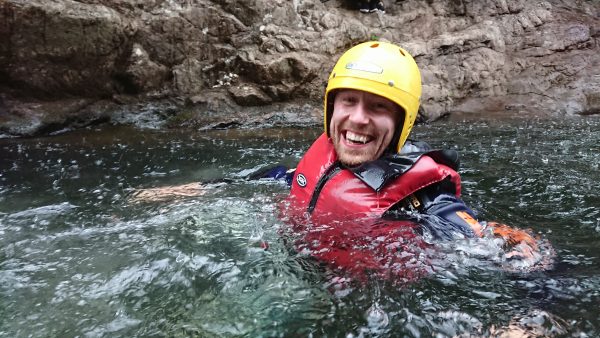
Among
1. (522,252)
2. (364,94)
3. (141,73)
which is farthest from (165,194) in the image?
(141,73)

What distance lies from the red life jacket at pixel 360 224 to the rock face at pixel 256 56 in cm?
492

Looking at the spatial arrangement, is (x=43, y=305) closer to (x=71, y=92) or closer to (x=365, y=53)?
(x=365, y=53)

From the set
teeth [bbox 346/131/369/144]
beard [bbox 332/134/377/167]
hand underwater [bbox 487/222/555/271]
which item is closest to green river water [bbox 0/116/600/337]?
hand underwater [bbox 487/222/555/271]

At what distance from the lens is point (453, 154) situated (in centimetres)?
317

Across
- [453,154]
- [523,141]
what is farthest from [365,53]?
[523,141]

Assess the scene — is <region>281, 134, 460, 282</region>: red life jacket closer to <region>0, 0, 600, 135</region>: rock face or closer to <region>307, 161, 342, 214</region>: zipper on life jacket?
<region>307, 161, 342, 214</region>: zipper on life jacket

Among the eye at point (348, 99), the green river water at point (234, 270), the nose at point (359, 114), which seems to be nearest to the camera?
the green river water at point (234, 270)

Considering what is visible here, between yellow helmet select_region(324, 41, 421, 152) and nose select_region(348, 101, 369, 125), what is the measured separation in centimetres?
16

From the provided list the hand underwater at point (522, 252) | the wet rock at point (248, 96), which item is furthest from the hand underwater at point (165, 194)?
the wet rock at point (248, 96)

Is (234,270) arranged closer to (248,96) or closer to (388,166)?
(388,166)

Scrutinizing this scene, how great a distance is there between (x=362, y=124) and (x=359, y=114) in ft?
0.25

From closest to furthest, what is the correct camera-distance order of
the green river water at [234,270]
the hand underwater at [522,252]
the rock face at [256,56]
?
1. the green river water at [234,270]
2. the hand underwater at [522,252]
3. the rock face at [256,56]

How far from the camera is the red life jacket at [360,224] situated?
264 centimetres

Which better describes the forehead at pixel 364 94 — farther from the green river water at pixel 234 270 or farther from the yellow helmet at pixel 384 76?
the green river water at pixel 234 270
